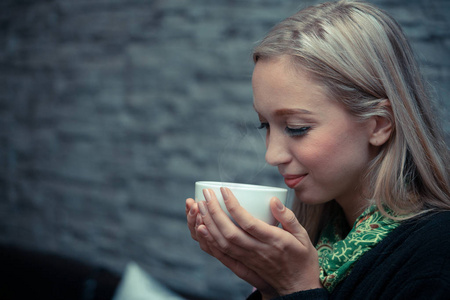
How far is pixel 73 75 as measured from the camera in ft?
8.09

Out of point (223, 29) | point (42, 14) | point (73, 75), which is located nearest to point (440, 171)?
point (223, 29)

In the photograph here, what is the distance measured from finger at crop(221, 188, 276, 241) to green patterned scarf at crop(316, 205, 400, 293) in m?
0.18

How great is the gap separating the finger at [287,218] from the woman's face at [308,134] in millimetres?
102

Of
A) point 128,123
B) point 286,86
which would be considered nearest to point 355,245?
point 286,86

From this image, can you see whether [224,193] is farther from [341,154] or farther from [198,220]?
A: [341,154]

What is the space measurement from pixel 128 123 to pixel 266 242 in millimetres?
1689

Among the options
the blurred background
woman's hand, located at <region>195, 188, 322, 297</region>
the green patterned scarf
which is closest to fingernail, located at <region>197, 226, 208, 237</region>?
woman's hand, located at <region>195, 188, 322, 297</region>

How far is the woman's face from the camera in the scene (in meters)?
0.79

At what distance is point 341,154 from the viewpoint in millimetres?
A: 807

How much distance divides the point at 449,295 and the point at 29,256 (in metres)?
1.58

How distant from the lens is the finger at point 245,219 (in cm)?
72

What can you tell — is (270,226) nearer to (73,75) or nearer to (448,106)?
(448,106)

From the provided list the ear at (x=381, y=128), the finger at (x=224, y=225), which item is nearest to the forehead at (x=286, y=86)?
the ear at (x=381, y=128)

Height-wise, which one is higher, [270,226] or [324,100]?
[324,100]
